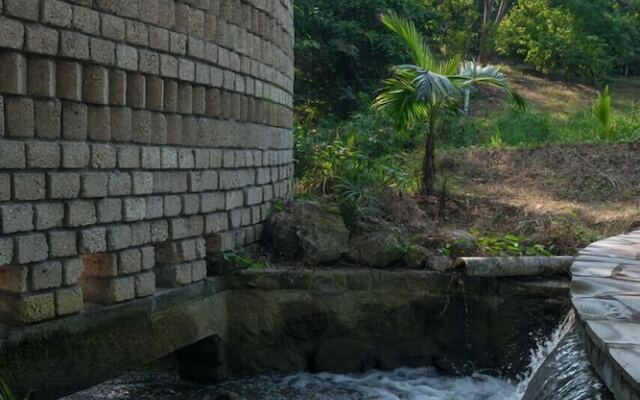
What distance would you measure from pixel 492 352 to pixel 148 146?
12.2ft

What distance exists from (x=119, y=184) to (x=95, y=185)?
24 cm

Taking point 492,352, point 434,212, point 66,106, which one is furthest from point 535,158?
point 66,106

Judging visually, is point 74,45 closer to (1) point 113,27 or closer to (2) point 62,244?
(1) point 113,27

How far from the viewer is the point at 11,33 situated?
3.71 meters

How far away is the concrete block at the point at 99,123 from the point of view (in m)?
4.29

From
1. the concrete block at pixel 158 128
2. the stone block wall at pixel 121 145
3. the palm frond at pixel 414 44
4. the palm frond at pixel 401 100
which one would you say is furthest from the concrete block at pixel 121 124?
the palm frond at pixel 414 44

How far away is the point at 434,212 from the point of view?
27.7ft

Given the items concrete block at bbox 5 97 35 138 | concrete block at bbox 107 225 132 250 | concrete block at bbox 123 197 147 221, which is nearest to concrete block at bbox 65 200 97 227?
concrete block at bbox 107 225 132 250

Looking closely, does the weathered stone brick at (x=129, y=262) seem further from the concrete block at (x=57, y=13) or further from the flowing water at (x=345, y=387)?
the concrete block at (x=57, y=13)

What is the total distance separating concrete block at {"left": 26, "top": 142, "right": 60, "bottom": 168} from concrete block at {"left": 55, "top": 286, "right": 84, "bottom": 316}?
777mm

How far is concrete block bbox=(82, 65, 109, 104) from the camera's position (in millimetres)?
4238

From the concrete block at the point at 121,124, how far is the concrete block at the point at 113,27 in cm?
46

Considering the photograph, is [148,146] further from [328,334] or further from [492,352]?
[492,352]

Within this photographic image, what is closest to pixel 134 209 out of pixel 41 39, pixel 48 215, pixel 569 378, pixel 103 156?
pixel 103 156
